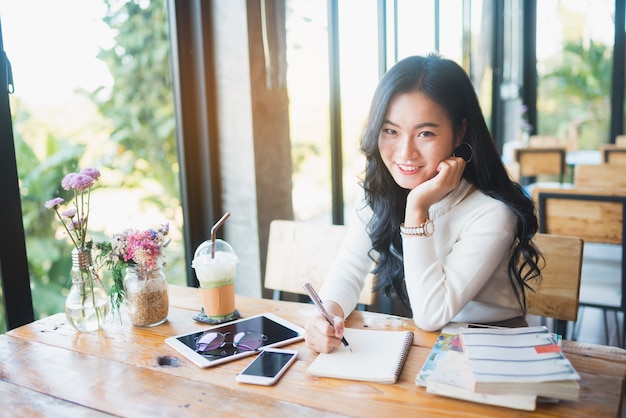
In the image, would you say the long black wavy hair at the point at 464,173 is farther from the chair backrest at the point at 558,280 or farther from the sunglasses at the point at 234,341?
the sunglasses at the point at 234,341

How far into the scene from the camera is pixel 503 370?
2.89ft

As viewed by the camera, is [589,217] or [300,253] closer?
[300,253]

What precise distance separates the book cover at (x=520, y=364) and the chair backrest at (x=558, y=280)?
0.44 metres

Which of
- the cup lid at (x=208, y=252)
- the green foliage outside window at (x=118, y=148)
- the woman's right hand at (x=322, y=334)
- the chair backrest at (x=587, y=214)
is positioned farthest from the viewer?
the chair backrest at (x=587, y=214)

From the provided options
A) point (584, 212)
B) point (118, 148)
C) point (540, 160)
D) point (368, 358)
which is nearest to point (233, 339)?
point (368, 358)

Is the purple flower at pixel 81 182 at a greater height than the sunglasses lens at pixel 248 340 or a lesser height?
greater

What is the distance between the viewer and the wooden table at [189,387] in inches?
34.2

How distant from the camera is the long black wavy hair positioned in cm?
131

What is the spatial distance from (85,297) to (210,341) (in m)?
0.32

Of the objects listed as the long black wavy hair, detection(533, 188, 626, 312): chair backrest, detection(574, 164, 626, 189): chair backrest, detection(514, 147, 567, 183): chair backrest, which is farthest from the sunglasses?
detection(514, 147, 567, 183): chair backrest

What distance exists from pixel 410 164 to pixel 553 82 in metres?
6.18

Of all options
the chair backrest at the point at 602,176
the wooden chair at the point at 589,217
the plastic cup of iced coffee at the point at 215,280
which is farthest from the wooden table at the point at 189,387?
the chair backrest at the point at 602,176

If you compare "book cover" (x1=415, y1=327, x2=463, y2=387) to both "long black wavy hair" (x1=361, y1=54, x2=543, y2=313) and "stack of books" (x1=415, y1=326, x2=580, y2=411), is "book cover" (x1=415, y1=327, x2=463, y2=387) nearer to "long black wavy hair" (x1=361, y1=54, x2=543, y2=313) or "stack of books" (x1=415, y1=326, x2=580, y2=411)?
"stack of books" (x1=415, y1=326, x2=580, y2=411)

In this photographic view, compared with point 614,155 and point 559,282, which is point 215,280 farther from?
point 614,155
